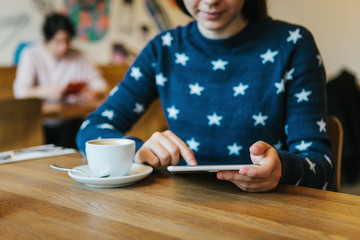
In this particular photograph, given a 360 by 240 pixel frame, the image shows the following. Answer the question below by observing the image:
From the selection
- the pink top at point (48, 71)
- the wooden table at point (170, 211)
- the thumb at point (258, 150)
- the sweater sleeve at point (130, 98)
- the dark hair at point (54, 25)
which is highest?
the dark hair at point (54, 25)

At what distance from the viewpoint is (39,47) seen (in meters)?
3.40

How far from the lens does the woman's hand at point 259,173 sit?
675 mm

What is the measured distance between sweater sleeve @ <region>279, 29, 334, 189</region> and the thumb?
54 mm

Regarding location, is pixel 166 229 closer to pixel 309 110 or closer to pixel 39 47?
pixel 309 110

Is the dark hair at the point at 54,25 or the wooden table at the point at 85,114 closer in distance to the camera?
the wooden table at the point at 85,114

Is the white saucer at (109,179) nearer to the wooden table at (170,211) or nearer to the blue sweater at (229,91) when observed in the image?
the wooden table at (170,211)

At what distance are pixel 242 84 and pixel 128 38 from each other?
3645 millimetres

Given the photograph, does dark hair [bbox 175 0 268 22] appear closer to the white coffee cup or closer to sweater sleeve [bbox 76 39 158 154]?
sweater sleeve [bbox 76 39 158 154]

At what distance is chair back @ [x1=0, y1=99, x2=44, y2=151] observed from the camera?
1926 mm

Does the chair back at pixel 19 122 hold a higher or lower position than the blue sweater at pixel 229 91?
lower

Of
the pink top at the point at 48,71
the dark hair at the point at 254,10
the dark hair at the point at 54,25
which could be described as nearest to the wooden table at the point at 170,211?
the dark hair at the point at 254,10

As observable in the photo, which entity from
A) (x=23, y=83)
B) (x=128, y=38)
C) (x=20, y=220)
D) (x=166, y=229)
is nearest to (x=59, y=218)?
(x=20, y=220)

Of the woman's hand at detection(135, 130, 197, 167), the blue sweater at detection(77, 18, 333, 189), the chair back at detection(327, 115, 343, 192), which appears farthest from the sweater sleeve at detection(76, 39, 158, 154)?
the chair back at detection(327, 115, 343, 192)

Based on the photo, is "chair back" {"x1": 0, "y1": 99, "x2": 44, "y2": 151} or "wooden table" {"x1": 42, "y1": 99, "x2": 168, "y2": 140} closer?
"chair back" {"x1": 0, "y1": 99, "x2": 44, "y2": 151}
